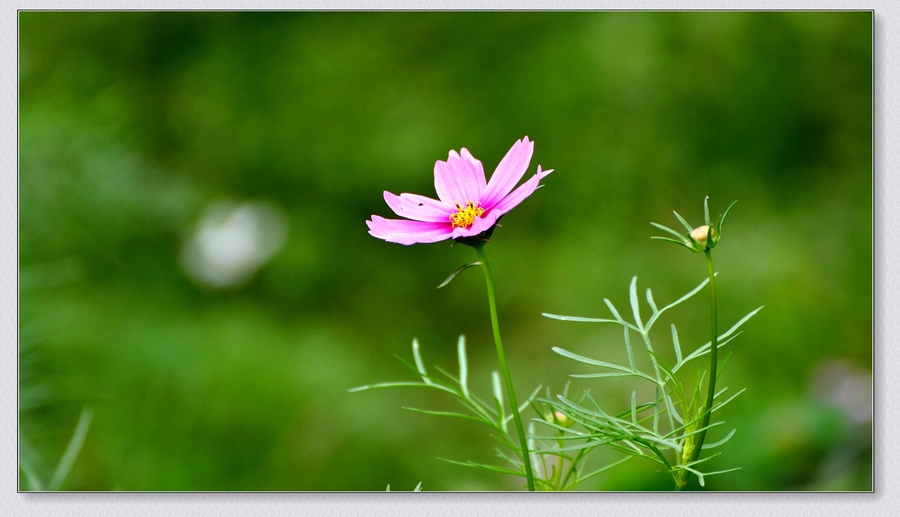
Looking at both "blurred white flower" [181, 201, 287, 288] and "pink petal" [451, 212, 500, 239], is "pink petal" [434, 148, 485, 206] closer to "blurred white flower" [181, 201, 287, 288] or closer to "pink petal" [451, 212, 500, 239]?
"pink petal" [451, 212, 500, 239]

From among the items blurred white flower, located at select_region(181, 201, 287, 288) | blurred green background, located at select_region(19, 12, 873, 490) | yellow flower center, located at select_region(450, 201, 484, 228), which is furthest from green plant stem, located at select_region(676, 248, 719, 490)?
blurred white flower, located at select_region(181, 201, 287, 288)

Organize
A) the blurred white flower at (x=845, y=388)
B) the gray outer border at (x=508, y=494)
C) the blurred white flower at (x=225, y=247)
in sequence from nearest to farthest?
the gray outer border at (x=508, y=494) < the blurred white flower at (x=845, y=388) < the blurred white flower at (x=225, y=247)

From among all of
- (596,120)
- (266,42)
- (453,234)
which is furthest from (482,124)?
(453,234)

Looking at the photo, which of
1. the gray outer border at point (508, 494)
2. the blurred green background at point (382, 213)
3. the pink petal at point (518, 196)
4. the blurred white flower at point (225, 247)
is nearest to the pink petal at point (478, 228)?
the pink petal at point (518, 196)

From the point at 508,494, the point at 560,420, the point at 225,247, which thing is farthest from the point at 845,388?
the point at 225,247

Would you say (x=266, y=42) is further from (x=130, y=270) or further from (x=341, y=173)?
(x=130, y=270)

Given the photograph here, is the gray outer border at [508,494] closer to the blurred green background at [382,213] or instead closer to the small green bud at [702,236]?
the blurred green background at [382,213]

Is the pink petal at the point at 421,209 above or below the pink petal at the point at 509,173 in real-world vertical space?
below
